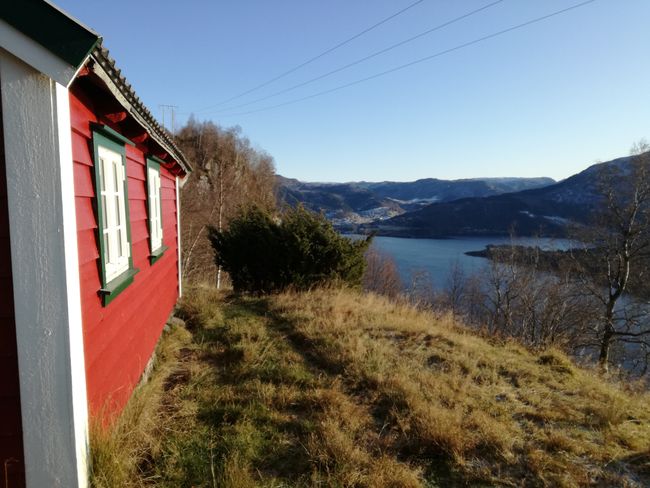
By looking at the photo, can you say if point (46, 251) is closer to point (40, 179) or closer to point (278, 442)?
point (40, 179)

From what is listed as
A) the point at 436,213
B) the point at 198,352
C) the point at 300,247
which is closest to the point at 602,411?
the point at 198,352

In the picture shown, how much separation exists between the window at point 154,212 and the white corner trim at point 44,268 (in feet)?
8.74

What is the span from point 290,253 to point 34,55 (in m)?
8.33

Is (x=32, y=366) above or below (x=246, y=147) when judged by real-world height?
below

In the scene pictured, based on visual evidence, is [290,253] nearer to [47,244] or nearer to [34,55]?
[47,244]

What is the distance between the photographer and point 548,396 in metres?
4.48

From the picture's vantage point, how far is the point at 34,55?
1.82 m

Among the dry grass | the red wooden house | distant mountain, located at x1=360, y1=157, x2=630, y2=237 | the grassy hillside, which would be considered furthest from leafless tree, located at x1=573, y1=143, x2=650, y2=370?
distant mountain, located at x1=360, y1=157, x2=630, y2=237

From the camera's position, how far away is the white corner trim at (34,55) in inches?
70.9

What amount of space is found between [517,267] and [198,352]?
100 feet

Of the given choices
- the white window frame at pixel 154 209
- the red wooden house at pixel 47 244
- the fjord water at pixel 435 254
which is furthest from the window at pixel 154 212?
the fjord water at pixel 435 254

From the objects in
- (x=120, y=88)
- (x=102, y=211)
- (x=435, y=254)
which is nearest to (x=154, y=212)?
(x=102, y=211)

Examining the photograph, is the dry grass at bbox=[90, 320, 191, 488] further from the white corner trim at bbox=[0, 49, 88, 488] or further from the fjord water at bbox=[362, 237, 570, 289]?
the fjord water at bbox=[362, 237, 570, 289]

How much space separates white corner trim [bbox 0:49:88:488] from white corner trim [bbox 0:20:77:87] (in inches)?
3.8
